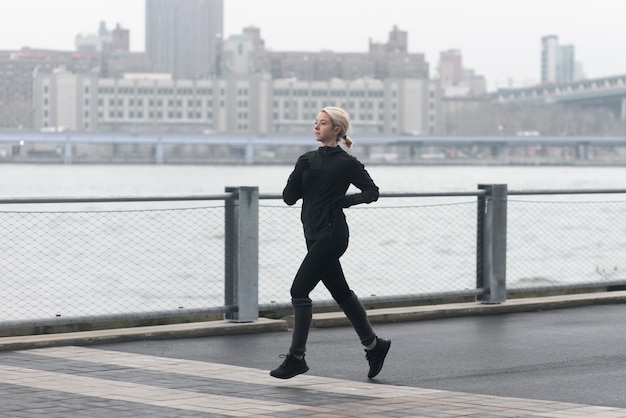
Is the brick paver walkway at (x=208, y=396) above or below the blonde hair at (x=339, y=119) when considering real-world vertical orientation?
below

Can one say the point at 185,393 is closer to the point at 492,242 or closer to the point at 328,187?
the point at 328,187

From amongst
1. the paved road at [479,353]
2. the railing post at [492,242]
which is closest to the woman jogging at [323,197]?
the paved road at [479,353]

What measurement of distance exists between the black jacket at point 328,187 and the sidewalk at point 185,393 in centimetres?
98

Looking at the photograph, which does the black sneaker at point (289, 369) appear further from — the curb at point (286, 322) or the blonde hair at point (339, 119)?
the curb at point (286, 322)

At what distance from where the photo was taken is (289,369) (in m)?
8.39

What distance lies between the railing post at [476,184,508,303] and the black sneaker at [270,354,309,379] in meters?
4.76

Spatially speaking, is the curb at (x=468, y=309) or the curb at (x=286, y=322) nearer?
the curb at (x=286, y=322)

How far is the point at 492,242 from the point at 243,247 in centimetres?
279

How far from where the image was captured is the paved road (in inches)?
331

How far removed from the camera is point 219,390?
7977 millimetres

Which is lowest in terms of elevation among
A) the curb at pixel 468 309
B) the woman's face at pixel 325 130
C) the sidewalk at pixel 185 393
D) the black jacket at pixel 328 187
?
the curb at pixel 468 309

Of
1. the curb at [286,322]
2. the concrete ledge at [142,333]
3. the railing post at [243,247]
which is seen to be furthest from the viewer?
the railing post at [243,247]

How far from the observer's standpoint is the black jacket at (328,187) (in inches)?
330

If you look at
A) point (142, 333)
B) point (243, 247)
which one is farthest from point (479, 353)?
point (142, 333)
